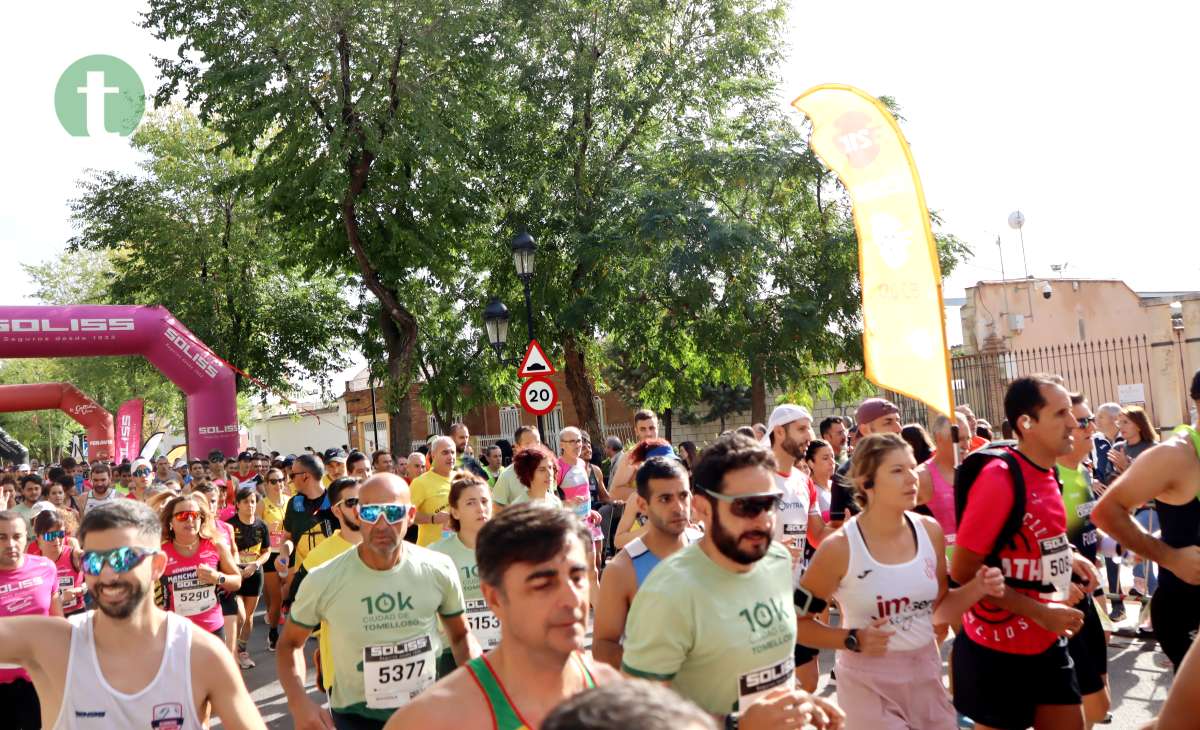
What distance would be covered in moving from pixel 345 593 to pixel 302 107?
17.8m

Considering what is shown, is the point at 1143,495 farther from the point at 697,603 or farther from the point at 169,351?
the point at 169,351

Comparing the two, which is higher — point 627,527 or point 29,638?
point 29,638

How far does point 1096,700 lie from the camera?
529 centimetres

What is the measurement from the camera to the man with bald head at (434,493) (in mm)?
9523

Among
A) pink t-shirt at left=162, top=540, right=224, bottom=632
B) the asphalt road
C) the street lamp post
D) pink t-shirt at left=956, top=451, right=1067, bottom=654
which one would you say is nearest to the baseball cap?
the asphalt road

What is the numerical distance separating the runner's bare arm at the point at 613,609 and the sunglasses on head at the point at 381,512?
1.17 meters

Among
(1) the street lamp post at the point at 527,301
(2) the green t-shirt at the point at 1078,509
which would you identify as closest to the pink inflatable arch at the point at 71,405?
(1) the street lamp post at the point at 527,301

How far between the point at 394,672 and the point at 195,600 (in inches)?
148

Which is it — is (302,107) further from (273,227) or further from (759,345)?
(759,345)

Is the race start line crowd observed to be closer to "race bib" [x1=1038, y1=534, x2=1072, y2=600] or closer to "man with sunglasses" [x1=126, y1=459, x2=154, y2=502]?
"race bib" [x1=1038, y1=534, x2=1072, y2=600]

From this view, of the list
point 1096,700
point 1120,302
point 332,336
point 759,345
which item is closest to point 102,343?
point 332,336

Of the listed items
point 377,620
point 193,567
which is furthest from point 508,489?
point 377,620

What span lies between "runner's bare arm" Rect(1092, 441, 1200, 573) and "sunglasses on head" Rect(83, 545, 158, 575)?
3.72 m

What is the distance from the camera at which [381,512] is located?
509 centimetres
